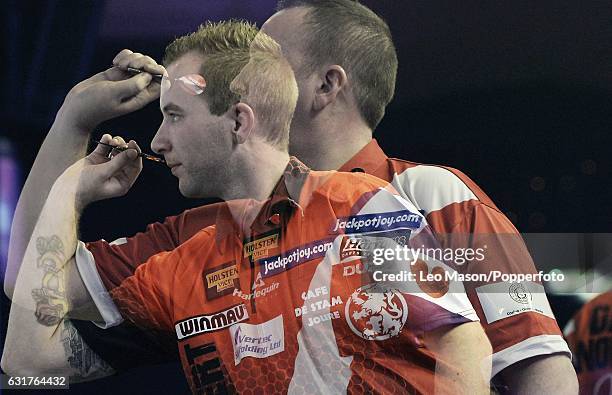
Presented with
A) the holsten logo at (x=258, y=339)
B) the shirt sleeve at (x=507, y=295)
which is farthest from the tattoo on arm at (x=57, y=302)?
the shirt sleeve at (x=507, y=295)

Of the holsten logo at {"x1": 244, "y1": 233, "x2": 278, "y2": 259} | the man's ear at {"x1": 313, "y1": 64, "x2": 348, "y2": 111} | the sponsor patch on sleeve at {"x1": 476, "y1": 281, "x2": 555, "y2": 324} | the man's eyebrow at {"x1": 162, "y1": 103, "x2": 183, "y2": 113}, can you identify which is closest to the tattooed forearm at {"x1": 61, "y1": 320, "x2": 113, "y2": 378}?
the holsten logo at {"x1": 244, "y1": 233, "x2": 278, "y2": 259}

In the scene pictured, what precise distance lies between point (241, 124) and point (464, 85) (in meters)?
0.50

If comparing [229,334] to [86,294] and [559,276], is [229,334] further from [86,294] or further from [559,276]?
[559,276]

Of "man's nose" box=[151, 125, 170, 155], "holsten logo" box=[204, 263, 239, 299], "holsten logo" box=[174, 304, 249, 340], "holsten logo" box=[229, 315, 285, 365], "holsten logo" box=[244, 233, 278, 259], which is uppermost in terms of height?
"man's nose" box=[151, 125, 170, 155]

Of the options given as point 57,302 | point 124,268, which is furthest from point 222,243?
point 57,302

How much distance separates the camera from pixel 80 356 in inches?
76.5

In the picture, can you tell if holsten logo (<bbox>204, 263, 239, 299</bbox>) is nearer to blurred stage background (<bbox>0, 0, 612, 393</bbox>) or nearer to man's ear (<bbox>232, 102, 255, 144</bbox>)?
blurred stage background (<bbox>0, 0, 612, 393</bbox>)

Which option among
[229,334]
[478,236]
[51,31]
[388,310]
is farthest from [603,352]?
[51,31]

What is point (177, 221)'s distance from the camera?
1921 mm

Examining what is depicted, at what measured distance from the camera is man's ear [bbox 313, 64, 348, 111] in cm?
190

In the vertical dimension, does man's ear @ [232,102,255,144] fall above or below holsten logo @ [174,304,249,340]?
above

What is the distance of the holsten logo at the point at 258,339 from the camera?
5.84ft

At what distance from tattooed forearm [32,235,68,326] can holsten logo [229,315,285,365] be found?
1.30ft

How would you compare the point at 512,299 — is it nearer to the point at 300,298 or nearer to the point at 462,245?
the point at 462,245
